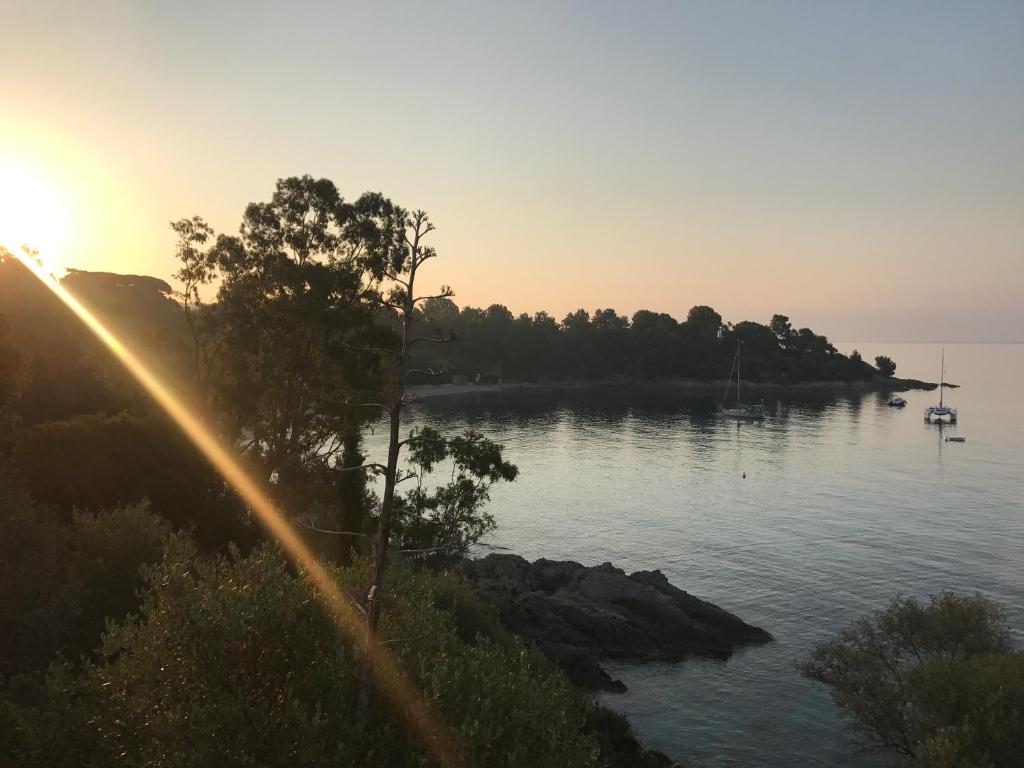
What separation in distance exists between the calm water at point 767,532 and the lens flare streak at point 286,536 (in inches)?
865

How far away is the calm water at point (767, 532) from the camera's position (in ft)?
134

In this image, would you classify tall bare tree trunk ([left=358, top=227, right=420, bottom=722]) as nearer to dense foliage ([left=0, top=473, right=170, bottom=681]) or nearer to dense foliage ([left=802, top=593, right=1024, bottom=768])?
dense foliage ([left=0, top=473, right=170, bottom=681])

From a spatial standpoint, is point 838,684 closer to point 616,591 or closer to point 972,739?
point 972,739

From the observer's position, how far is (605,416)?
178375mm

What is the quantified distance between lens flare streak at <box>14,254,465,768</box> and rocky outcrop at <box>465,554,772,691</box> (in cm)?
1726

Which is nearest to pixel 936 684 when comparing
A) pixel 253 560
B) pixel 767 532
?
pixel 253 560

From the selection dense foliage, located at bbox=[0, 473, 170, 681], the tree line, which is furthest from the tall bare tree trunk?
dense foliage, located at bbox=[0, 473, 170, 681]

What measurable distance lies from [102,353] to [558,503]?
55.2m

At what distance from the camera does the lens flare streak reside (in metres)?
16.3

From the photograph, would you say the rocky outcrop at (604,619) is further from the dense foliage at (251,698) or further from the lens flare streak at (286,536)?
the dense foliage at (251,698)

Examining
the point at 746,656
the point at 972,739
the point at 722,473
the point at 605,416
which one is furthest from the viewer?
the point at 605,416

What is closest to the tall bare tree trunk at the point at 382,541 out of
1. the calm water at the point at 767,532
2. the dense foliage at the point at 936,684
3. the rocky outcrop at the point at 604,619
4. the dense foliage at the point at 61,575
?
the dense foliage at the point at 61,575

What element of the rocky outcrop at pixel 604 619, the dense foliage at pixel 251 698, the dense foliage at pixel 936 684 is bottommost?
the rocky outcrop at pixel 604 619

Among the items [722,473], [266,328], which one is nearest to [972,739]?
[266,328]
